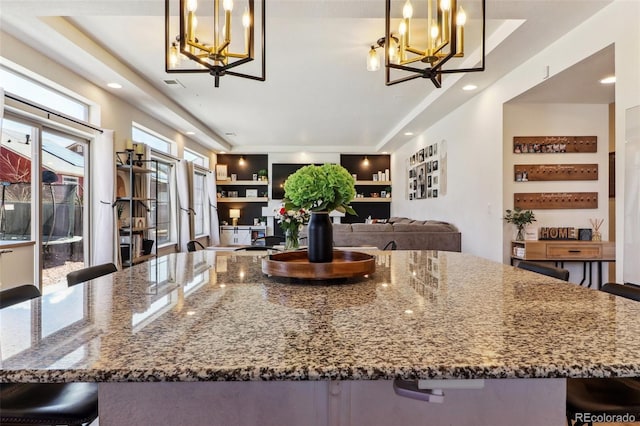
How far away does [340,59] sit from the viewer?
13.0ft

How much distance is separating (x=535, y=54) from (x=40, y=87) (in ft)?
15.8

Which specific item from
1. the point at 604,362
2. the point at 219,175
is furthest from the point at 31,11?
the point at 219,175

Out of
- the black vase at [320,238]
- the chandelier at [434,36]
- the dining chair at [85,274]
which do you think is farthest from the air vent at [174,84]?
the black vase at [320,238]

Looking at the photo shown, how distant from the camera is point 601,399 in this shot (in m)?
1.06

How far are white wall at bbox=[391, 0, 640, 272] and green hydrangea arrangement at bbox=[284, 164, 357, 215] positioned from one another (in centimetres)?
223

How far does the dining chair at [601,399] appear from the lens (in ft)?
3.36

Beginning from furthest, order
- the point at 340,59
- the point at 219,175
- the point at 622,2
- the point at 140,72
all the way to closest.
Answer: the point at 219,175, the point at 140,72, the point at 340,59, the point at 622,2

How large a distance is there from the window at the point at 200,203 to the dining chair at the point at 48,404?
758 cm

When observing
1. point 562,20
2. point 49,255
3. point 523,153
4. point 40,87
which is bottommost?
point 49,255

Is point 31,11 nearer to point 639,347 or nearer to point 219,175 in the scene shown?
point 639,347

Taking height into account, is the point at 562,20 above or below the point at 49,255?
above

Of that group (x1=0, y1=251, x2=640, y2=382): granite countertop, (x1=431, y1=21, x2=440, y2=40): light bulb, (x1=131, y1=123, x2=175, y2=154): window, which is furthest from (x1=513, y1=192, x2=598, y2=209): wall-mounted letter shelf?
(x1=131, y1=123, x2=175, y2=154): window

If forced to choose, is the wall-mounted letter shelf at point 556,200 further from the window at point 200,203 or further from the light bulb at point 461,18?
the window at point 200,203

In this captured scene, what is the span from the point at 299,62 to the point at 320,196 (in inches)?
123
